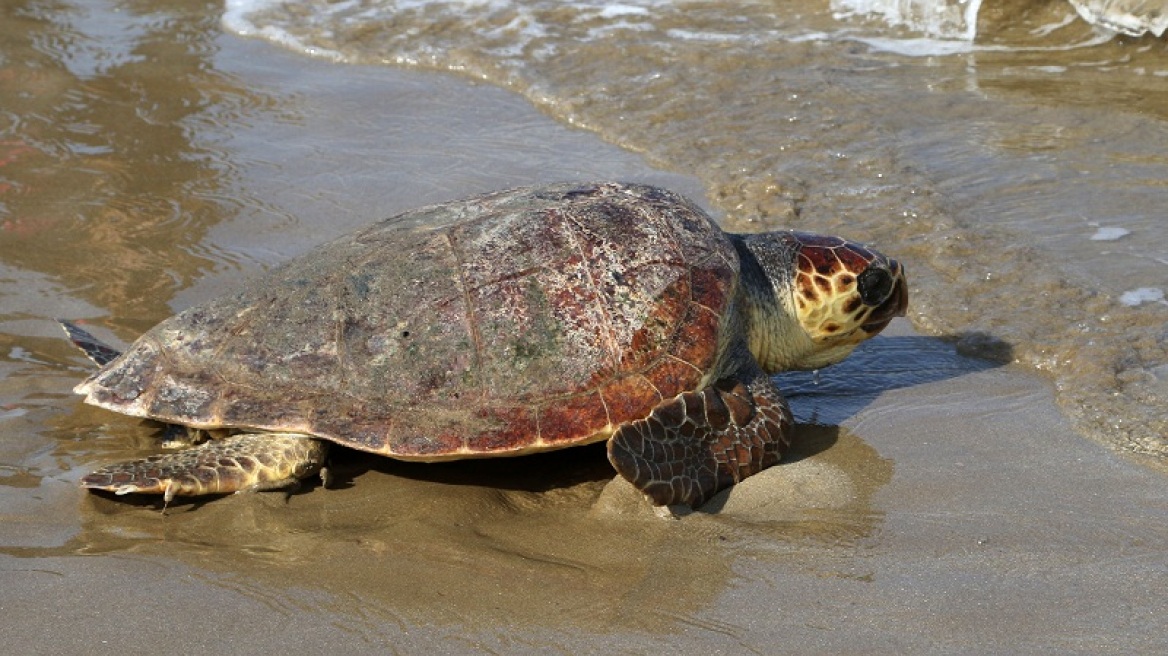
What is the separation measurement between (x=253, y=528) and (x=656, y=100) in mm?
5147

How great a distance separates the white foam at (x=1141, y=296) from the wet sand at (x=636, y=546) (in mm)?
716

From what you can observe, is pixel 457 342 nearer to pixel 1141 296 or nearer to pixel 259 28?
pixel 1141 296

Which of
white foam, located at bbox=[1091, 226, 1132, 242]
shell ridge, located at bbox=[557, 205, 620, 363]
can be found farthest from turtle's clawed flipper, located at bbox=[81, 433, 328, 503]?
white foam, located at bbox=[1091, 226, 1132, 242]

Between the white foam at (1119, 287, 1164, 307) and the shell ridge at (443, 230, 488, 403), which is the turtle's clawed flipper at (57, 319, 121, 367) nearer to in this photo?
the shell ridge at (443, 230, 488, 403)

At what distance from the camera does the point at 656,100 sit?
795cm

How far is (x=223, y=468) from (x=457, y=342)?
2.69 ft

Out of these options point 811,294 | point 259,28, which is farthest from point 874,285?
point 259,28

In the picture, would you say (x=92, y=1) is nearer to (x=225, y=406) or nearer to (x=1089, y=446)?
(x=225, y=406)

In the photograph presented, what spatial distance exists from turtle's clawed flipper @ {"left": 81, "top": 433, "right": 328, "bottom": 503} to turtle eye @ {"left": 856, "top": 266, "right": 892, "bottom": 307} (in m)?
2.03

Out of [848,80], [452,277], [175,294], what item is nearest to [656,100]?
[848,80]

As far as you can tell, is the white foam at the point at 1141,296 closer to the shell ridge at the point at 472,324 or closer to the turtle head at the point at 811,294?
the turtle head at the point at 811,294

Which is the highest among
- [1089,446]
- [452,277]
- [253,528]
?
[452,277]

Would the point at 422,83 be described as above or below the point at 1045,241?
above

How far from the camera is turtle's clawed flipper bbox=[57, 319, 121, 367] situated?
4.22 metres
